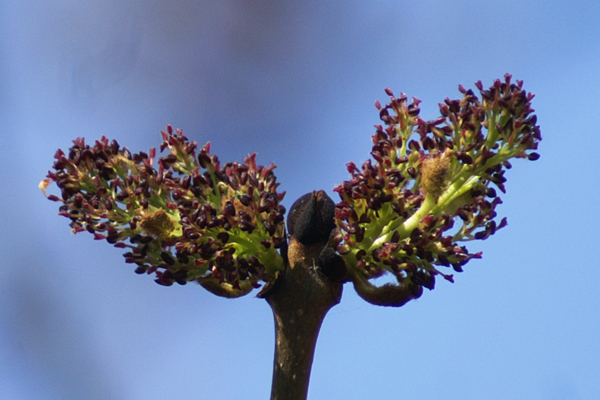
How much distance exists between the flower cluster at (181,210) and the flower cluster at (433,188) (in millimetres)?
318

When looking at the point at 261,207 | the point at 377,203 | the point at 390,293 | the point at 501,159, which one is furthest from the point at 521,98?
the point at 261,207

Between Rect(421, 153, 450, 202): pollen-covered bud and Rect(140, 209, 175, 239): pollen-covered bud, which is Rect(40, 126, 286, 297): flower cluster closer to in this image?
Rect(140, 209, 175, 239): pollen-covered bud

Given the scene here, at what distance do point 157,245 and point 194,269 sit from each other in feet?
0.57

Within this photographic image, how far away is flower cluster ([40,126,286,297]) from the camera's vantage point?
275 cm

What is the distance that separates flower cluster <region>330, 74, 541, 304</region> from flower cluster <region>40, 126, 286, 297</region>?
318 mm

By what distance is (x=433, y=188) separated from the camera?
276cm

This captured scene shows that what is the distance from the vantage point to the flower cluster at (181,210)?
9.03 ft

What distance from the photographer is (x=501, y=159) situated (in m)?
2.83

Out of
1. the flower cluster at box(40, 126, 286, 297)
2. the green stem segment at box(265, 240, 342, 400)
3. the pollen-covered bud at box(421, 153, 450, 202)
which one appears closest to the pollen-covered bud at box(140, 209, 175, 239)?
the flower cluster at box(40, 126, 286, 297)

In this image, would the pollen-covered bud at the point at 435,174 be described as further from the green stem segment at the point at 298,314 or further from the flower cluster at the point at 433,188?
the green stem segment at the point at 298,314

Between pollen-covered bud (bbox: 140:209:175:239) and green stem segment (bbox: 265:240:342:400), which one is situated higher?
pollen-covered bud (bbox: 140:209:175:239)

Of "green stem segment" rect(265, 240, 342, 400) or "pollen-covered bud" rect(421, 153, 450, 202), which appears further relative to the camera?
"green stem segment" rect(265, 240, 342, 400)

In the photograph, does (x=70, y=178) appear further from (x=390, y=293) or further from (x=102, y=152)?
(x=390, y=293)

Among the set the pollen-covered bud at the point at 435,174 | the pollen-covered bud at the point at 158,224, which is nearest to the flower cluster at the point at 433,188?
the pollen-covered bud at the point at 435,174
